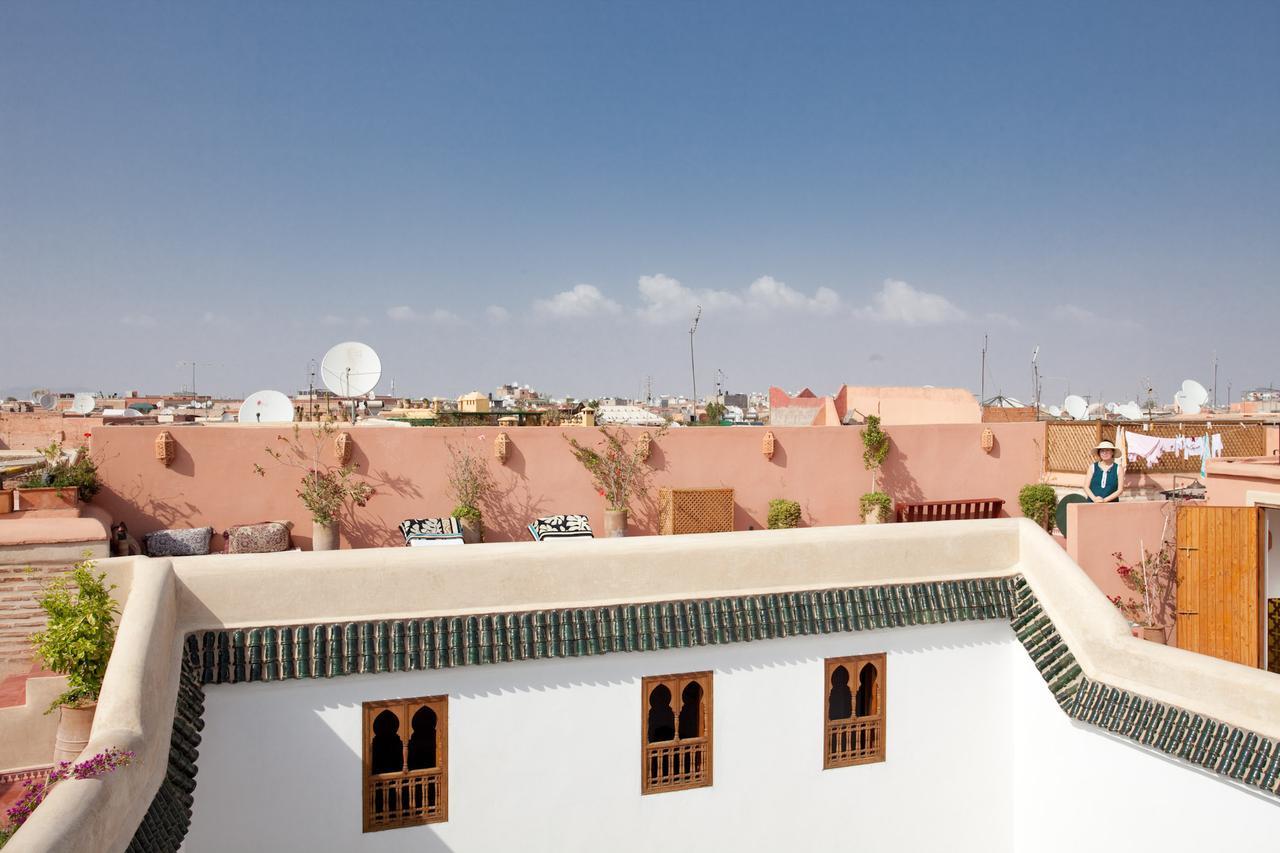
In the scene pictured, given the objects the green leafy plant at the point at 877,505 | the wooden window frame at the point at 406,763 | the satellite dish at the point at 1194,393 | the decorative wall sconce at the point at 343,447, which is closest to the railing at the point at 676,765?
the wooden window frame at the point at 406,763

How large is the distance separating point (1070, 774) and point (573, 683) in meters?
4.70

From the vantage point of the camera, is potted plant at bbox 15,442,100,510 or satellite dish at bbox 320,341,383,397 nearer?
potted plant at bbox 15,442,100,510

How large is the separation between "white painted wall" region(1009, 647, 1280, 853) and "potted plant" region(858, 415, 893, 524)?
5.26 m

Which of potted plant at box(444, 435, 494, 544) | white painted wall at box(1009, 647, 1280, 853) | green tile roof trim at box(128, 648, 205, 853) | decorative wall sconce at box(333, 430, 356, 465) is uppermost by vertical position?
decorative wall sconce at box(333, 430, 356, 465)

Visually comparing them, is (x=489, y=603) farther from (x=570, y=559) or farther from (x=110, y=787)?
(x=110, y=787)

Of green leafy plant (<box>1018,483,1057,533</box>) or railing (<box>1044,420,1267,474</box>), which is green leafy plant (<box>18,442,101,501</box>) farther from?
railing (<box>1044,420,1267,474</box>)

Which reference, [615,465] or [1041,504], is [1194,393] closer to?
[1041,504]

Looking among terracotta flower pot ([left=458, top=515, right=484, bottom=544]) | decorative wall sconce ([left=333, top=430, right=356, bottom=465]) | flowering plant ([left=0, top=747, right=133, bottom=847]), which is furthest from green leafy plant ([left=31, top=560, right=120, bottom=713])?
terracotta flower pot ([left=458, top=515, right=484, bottom=544])

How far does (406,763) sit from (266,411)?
37.6 feet

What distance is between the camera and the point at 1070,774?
23.4 feet

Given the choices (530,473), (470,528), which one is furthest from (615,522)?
(470,528)

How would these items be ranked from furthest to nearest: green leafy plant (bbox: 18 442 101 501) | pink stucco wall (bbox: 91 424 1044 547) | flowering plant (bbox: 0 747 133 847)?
pink stucco wall (bbox: 91 424 1044 547)
green leafy plant (bbox: 18 442 101 501)
flowering plant (bbox: 0 747 133 847)

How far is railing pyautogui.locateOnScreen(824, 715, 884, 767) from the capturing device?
292 inches

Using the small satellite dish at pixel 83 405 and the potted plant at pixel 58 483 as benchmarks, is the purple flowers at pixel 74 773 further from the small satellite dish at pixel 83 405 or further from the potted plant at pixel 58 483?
the small satellite dish at pixel 83 405
